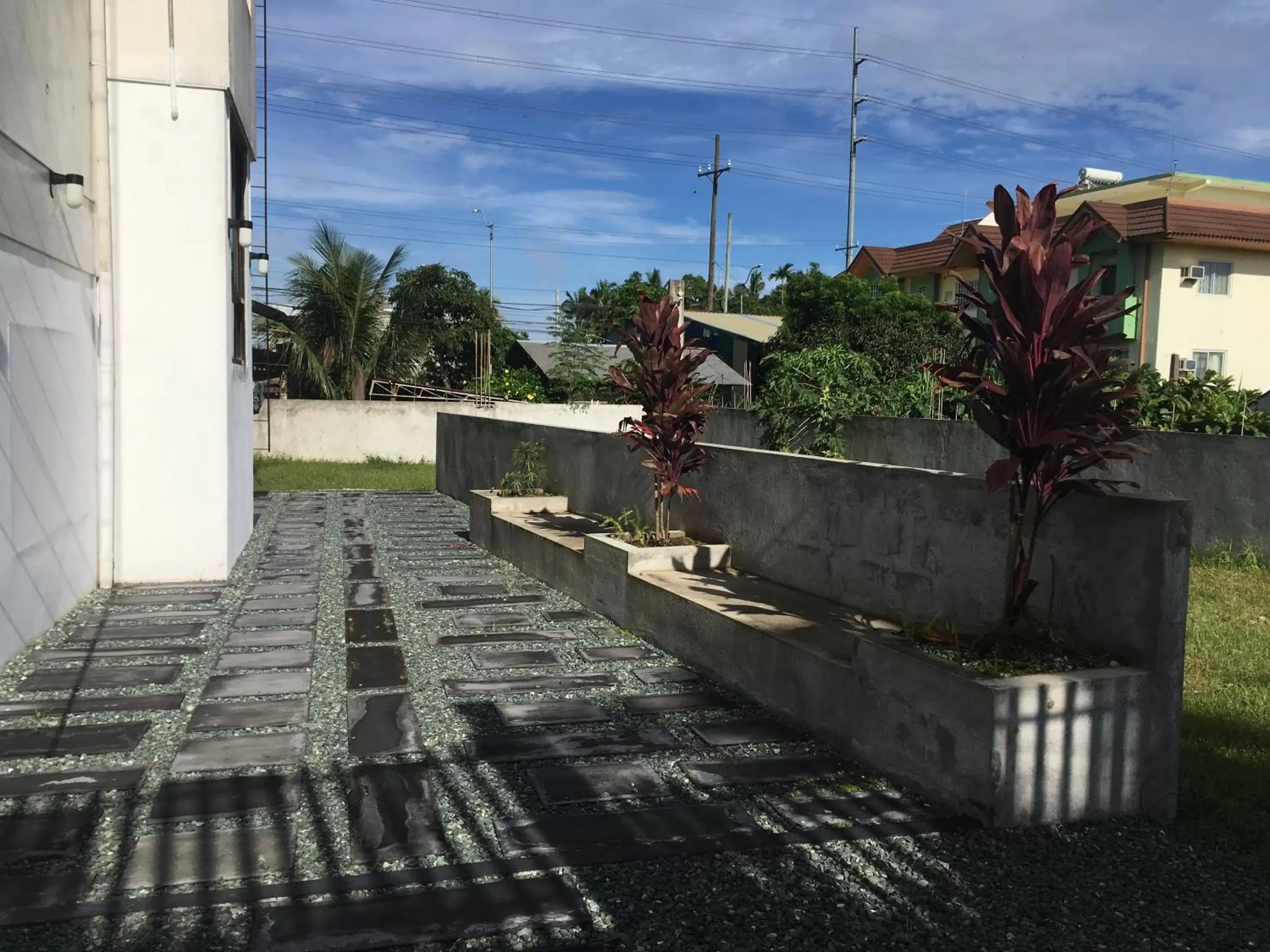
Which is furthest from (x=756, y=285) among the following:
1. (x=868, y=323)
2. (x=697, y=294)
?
(x=868, y=323)

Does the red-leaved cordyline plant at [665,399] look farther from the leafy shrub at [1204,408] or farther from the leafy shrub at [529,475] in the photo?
the leafy shrub at [1204,408]

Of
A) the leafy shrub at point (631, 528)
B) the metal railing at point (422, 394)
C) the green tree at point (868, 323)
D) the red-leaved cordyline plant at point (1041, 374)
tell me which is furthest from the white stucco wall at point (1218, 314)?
the red-leaved cordyline plant at point (1041, 374)

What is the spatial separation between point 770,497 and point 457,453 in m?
9.09

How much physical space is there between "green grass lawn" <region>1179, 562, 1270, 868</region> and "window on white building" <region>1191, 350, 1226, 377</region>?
20.0 m

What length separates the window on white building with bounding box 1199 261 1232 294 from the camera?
24.2 meters

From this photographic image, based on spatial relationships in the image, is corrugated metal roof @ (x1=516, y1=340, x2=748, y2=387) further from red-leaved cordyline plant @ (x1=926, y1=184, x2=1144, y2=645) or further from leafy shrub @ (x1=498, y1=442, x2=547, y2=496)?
red-leaved cordyline plant @ (x1=926, y1=184, x2=1144, y2=645)

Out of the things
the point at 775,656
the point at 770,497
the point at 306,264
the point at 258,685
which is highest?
the point at 306,264

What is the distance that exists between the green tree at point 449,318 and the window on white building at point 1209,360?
57.4 feet

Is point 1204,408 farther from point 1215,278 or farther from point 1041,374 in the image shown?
point 1215,278

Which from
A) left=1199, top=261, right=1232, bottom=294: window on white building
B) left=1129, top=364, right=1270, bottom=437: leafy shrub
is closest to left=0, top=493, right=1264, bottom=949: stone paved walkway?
left=1129, top=364, right=1270, bottom=437: leafy shrub

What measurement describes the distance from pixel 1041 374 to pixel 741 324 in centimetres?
3076

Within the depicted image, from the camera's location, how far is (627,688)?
523 centimetres

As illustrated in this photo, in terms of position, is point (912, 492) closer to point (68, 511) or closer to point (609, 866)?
point (609, 866)

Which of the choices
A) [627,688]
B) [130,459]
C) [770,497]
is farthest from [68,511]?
[770,497]
